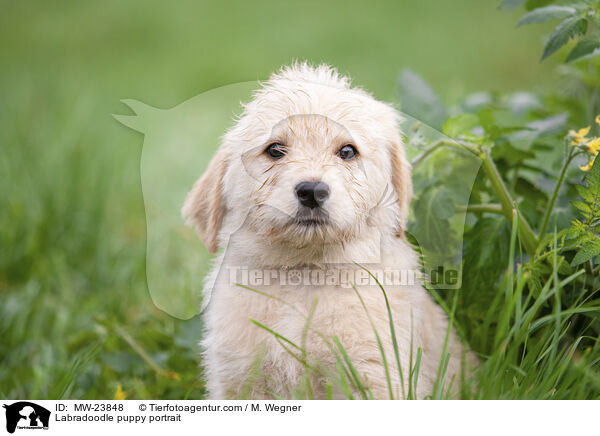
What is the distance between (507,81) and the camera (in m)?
4.95

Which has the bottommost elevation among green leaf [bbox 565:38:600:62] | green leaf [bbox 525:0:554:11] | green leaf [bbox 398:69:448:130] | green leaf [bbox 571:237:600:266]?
green leaf [bbox 571:237:600:266]

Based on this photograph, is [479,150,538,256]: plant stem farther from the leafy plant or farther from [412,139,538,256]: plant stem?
the leafy plant

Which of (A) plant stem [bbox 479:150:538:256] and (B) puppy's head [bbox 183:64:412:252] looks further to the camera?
(A) plant stem [bbox 479:150:538:256]

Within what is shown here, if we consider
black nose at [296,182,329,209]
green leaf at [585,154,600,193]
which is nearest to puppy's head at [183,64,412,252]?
black nose at [296,182,329,209]

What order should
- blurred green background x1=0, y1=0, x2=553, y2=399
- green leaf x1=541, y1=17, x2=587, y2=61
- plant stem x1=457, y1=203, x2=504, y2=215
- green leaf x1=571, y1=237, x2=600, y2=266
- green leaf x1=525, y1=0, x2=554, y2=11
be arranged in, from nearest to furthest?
1. green leaf x1=571, y1=237, x2=600, y2=266
2. green leaf x1=541, y1=17, x2=587, y2=61
3. plant stem x1=457, y1=203, x2=504, y2=215
4. green leaf x1=525, y1=0, x2=554, y2=11
5. blurred green background x1=0, y1=0, x2=553, y2=399

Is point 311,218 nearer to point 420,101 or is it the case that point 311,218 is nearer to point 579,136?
point 420,101

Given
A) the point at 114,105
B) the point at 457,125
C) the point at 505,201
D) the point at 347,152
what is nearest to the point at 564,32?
the point at 457,125

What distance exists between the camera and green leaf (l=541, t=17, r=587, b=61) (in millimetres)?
2236

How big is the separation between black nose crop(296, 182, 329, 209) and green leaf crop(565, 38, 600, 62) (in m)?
1.20
